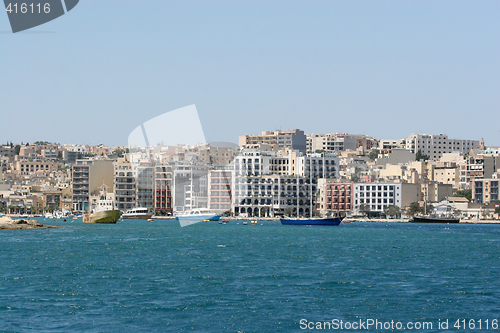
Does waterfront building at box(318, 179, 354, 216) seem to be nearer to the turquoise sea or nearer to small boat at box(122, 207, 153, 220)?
small boat at box(122, 207, 153, 220)

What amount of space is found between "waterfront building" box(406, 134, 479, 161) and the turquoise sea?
141088 millimetres

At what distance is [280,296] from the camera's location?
24.2m

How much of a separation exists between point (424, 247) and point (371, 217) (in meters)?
70.8

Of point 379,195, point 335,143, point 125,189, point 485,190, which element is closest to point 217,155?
point 125,189

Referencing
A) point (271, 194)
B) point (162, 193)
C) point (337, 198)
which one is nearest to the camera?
point (337, 198)

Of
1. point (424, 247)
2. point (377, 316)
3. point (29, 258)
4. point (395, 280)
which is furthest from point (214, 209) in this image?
point (377, 316)

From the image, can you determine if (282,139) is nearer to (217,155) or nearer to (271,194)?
(217,155)

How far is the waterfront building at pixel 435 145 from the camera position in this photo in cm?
18062

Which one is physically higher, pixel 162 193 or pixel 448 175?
pixel 448 175

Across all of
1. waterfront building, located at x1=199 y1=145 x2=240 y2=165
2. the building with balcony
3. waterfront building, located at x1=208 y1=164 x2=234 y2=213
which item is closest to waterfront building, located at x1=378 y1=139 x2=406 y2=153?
the building with balcony

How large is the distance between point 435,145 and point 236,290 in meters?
165

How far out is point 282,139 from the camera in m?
187

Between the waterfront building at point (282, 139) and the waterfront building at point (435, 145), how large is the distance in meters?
26.3

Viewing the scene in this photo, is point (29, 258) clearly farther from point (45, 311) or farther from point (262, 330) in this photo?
point (262, 330)
